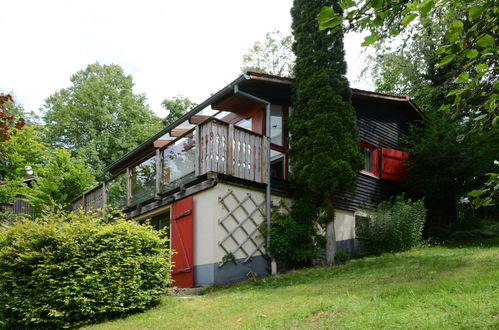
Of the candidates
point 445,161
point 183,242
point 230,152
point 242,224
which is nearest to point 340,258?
point 242,224

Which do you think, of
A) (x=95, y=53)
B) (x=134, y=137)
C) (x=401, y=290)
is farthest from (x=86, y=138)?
(x=401, y=290)

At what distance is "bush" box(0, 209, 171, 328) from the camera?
8359 millimetres

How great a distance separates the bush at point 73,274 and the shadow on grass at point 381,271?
7.77 ft

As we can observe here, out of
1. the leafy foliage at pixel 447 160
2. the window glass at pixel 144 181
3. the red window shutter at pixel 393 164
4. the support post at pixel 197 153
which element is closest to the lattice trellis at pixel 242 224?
the support post at pixel 197 153

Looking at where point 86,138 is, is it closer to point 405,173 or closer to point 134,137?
point 134,137

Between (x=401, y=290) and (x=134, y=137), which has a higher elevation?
(x=134, y=137)

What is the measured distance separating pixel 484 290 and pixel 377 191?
9.35 metres

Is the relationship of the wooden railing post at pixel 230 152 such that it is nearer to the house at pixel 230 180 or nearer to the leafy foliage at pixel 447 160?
the house at pixel 230 180

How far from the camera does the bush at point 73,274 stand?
8.36 meters

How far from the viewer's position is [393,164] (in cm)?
1686

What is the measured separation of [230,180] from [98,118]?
A: 951 inches

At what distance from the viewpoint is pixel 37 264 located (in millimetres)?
8648

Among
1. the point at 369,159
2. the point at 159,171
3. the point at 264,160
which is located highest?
the point at 369,159

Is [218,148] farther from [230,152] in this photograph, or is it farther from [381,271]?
[381,271]
